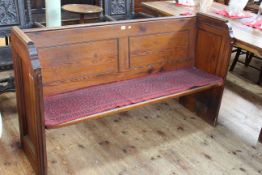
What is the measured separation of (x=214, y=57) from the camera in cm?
239

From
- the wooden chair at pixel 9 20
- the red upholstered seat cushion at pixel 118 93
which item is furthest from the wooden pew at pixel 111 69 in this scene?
the wooden chair at pixel 9 20

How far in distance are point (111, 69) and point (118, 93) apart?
0.22 meters

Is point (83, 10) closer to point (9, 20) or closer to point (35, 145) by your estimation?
point (9, 20)

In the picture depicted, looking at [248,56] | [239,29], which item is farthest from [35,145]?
[248,56]

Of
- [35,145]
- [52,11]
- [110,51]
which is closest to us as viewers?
[35,145]

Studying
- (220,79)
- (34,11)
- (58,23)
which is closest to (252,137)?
(220,79)

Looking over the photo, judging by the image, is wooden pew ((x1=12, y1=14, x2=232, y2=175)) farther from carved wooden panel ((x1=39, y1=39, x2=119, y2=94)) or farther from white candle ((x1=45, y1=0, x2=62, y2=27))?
white candle ((x1=45, y1=0, x2=62, y2=27))

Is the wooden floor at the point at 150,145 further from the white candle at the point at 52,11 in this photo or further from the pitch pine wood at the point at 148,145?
the white candle at the point at 52,11

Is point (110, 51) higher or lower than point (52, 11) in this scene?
lower

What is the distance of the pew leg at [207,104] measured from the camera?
96.4 inches

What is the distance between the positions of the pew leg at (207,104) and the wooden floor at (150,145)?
0.06 m

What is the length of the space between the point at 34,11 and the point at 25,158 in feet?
9.41

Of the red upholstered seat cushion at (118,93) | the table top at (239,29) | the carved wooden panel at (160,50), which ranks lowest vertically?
the red upholstered seat cushion at (118,93)

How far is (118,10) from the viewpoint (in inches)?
127
